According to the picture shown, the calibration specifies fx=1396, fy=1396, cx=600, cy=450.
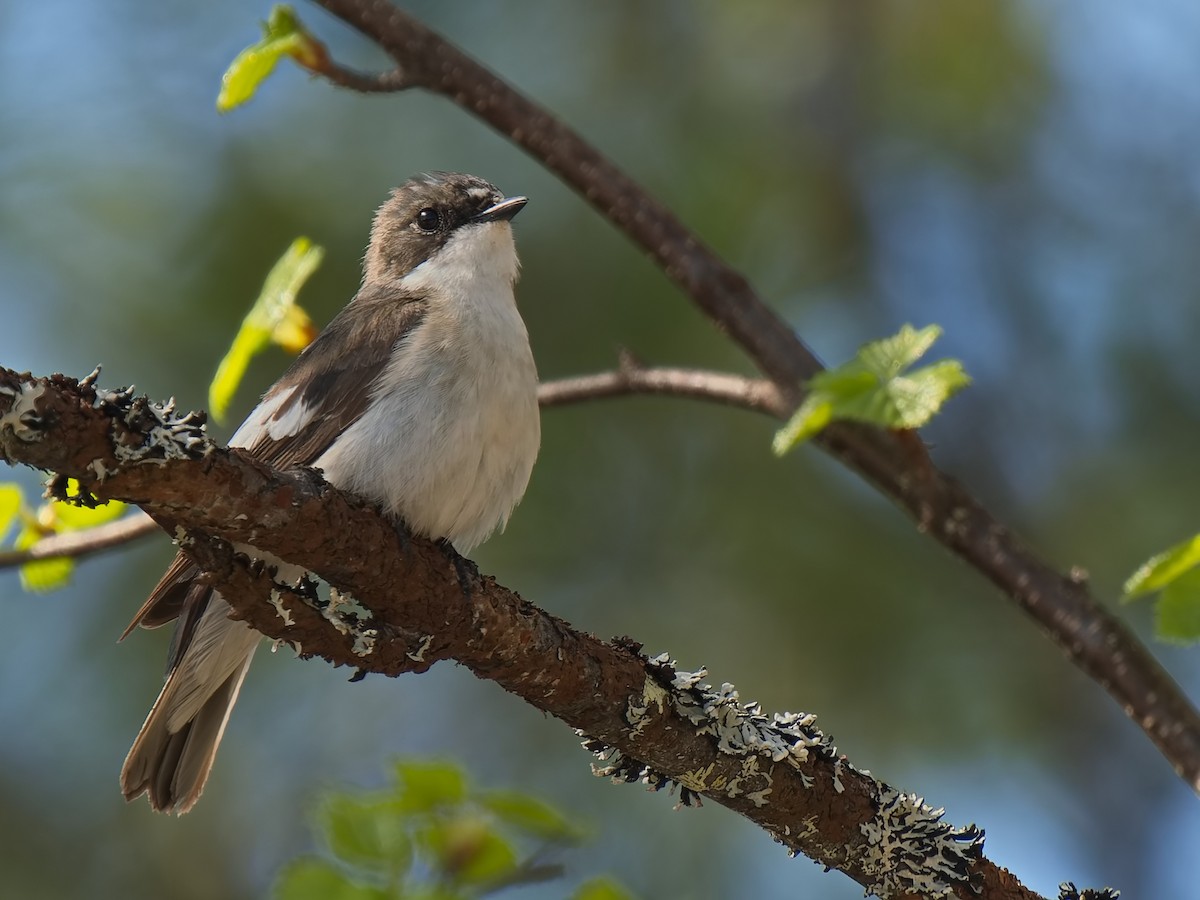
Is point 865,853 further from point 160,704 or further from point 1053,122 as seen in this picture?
point 1053,122

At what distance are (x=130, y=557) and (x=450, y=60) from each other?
14.1 feet

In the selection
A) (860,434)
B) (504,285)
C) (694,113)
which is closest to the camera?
(860,434)

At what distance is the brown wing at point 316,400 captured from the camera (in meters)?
4.00

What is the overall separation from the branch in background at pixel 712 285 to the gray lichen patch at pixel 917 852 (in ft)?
2.45

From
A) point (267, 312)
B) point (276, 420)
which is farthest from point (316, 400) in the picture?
point (267, 312)

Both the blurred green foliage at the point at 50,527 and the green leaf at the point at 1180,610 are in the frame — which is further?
the blurred green foliage at the point at 50,527

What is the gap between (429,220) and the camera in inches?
220

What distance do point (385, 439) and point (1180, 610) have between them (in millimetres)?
2212

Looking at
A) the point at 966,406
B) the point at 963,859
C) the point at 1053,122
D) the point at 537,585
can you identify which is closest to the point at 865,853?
the point at 963,859

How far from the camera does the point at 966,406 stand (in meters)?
7.68

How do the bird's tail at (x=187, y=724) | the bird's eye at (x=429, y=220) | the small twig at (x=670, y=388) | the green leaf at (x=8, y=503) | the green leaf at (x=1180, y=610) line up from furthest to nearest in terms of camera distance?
the bird's eye at (x=429, y=220) → the bird's tail at (x=187, y=724) → the small twig at (x=670, y=388) → the green leaf at (x=8, y=503) → the green leaf at (x=1180, y=610)

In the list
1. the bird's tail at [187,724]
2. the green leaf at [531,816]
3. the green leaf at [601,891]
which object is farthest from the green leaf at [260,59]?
the green leaf at [601,891]

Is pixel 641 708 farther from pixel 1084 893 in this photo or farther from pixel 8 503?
pixel 8 503

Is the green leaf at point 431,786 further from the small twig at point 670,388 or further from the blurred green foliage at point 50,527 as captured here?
the small twig at point 670,388
